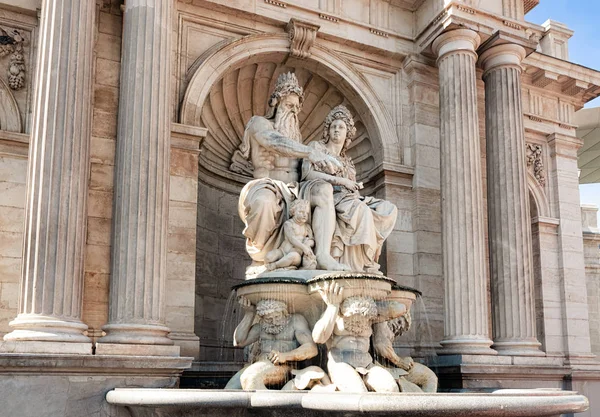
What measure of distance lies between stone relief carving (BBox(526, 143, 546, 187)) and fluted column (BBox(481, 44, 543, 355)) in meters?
1.97

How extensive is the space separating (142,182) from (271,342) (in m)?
2.57

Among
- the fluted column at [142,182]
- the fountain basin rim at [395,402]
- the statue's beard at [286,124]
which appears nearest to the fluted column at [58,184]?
the fluted column at [142,182]

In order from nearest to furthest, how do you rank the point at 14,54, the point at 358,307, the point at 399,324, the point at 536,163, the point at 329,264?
the point at 358,307 → the point at 399,324 → the point at 329,264 → the point at 14,54 → the point at 536,163

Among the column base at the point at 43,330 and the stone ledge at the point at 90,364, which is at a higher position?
the column base at the point at 43,330

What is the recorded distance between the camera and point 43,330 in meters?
7.15

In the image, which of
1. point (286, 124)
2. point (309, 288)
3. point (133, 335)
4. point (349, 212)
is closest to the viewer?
point (309, 288)

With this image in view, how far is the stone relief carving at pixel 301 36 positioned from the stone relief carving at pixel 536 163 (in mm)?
4962

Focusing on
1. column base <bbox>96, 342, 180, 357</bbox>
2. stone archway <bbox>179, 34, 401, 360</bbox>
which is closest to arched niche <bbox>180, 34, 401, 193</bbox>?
stone archway <bbox>179, 34, 401, 360</bbox>

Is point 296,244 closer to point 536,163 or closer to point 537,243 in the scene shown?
point 537,243

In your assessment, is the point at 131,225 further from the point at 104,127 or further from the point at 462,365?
the point at 462,365

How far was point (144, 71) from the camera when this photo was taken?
8.57 meters

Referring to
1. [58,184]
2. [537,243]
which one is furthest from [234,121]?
[537,243]

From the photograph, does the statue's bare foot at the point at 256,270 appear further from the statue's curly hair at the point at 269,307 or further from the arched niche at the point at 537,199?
the arched niche at the point at 537,199

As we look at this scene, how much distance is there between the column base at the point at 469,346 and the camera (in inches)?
389
